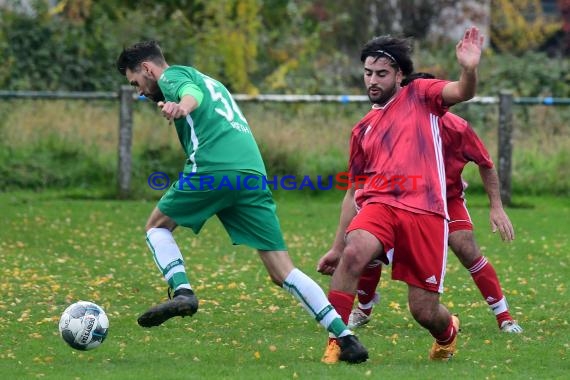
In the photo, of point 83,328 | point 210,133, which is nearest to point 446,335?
point 210,133

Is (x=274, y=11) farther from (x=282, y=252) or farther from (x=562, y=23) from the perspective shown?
(x=282, y=252)

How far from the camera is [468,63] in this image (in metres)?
6.77

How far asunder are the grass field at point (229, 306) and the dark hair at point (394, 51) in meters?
1.77

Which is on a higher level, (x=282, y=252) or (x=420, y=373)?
(x=282, y=252)

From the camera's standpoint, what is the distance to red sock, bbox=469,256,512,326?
8.71 metres

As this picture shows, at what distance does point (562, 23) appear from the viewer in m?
29.6

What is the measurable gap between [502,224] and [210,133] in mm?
1928

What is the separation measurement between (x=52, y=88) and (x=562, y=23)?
1389 cm

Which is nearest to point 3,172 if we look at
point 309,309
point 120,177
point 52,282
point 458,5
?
point 120,177

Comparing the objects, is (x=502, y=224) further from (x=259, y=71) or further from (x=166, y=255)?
(x=259, y=71)

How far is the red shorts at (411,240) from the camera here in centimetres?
704

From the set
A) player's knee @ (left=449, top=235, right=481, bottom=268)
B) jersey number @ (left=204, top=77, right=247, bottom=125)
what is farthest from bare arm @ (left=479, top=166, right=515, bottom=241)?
jersey number @ (left=204, top=77, right=247, bottom=125)

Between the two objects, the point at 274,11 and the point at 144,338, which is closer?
the point at 144,338

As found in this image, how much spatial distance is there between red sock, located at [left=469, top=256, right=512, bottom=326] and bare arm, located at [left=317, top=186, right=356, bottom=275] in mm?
1439
